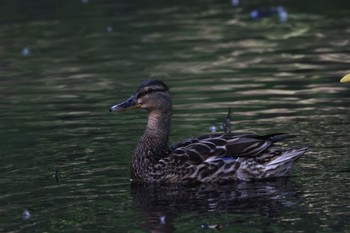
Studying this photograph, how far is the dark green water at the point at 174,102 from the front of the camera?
9430 millimetres

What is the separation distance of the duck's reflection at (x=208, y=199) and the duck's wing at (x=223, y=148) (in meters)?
0.29

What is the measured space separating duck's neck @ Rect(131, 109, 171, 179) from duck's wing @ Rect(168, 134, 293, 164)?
26 centimetres

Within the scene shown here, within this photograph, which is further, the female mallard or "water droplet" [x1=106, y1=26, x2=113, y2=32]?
"water droplet" [x1=106, y1=26, x2=113, y2=32]

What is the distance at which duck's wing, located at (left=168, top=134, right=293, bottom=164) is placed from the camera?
10.7 meters

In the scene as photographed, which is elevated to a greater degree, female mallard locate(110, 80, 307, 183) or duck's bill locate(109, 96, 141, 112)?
duck's bill locate(109, 96, 141, 112)

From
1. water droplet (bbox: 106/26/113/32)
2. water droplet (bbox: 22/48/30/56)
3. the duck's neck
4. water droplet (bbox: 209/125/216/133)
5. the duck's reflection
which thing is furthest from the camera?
water droplet (bbox: 106/26/113/32)

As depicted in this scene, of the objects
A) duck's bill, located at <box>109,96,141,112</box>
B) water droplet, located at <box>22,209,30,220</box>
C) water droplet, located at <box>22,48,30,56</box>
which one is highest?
water droplet, located at <box>22,48,30,56</box>

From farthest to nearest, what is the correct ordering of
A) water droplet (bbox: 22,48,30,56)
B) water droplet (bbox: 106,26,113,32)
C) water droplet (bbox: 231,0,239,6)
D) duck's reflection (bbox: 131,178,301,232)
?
water droplet (bbox: 231,0,239,6), water droplet (bbox: 106,26,113,32), water droplet (bbox: 22,48,30,56), duck's reflection (bbox: 131,178,301,232)

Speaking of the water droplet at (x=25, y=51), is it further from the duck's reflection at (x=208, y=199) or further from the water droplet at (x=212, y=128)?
the duck's reflection at (x=208, y=199)

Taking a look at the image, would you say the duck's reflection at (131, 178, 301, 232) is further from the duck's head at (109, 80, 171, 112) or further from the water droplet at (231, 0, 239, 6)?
the water droplet at (231, 0, 239, 6)

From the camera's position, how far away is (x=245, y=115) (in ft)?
43.6

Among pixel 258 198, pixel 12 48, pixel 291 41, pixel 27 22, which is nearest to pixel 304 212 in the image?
pixel 258 198

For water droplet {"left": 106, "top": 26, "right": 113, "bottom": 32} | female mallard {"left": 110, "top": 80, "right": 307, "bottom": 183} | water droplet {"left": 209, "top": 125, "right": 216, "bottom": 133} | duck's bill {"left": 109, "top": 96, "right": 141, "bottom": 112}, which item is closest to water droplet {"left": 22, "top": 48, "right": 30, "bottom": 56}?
water droplet {"left": 106, "top": 26, "right": 113, "bottom": 32}

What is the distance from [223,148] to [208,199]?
92cm
